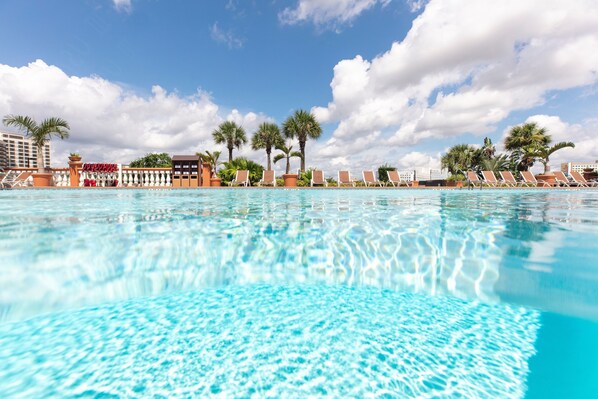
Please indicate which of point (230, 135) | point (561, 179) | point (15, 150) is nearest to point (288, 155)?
point (230, 135)

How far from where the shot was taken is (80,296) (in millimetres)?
2084

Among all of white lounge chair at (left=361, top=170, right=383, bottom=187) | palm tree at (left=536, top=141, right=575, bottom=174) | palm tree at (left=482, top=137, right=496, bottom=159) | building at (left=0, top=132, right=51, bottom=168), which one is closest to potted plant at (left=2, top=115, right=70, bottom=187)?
white lounge chair at (left=361, top=170, right=383, bottom=187)

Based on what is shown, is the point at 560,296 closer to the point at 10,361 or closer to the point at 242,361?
the point at 242,361

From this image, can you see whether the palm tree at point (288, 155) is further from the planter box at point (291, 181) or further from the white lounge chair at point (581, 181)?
the white lounge chair at point (581, 181)

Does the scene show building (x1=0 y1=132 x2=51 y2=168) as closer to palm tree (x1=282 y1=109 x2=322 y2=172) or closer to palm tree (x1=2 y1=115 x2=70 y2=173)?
palm tree (x1=2 y1=115 x2=70 y2=173)

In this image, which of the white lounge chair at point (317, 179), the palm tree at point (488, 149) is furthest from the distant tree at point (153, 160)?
the palm tree at point (488, 149)

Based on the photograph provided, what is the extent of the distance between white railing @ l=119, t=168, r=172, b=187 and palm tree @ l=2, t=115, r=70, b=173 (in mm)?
4017

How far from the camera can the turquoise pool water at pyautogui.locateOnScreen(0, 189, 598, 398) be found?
3.88 ft

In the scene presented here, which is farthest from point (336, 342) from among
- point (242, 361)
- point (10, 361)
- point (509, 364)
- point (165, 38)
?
point (165, 38)

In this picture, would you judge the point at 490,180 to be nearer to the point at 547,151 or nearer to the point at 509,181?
the point at 509,181

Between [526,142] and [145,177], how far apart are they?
1259 inches

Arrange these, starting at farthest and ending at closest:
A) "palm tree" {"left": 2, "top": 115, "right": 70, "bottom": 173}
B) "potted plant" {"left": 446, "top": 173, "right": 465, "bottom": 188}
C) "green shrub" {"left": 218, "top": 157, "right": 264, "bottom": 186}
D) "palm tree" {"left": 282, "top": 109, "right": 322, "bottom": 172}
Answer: "palm tree" {"left": 282, "top": 109, "right": 322, "bottom": 172}
"green shrub" {"left": 218, "top": 157, "right": 264, "bottom": 186}
"potted plant" {"left": 446, "top": 173, "right": 465, "bottom": 188}
"palm tree" {"left": 2, "top": 115, "right": 70, "bottom": 173}

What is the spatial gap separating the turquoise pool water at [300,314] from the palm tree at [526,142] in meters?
26.8

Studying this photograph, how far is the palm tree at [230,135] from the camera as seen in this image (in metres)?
28.5
